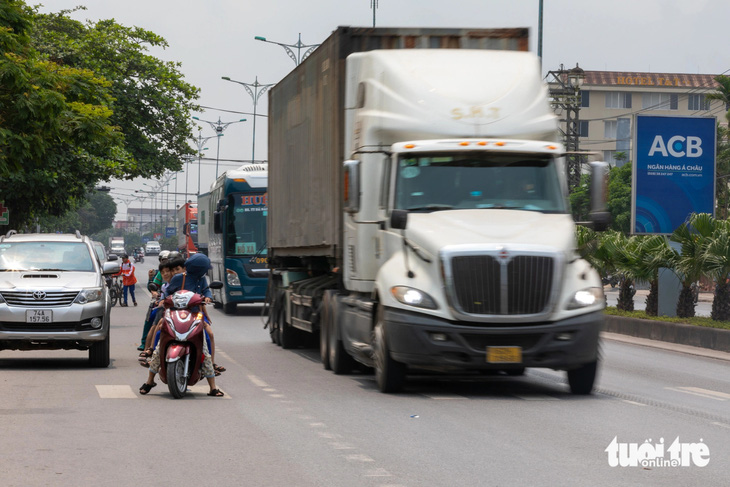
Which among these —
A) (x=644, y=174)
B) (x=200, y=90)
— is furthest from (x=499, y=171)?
(x=200, y=90)

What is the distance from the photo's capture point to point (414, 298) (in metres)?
12.1

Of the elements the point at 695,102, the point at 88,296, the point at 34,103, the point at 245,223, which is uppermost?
the point at 695,102

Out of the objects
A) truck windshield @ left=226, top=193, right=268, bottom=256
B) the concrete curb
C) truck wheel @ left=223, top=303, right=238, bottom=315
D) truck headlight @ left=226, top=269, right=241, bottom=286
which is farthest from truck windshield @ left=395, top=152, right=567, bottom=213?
truck wheel @ left=223, top=303, right=238, bottom=315

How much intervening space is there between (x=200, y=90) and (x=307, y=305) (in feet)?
126

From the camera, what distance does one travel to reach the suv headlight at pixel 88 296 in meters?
16.1

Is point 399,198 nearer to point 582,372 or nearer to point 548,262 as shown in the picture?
point 548,262

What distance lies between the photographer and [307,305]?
17.5 metres

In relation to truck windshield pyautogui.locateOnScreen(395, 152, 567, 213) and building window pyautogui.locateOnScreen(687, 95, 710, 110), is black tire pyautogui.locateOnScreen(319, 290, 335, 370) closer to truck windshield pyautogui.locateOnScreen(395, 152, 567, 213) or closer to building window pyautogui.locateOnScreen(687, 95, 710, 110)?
truck windshield pyautogui.locateOnScreen(395, 152, 567, 213)

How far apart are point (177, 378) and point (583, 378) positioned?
14.0ft

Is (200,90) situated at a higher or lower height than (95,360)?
higher

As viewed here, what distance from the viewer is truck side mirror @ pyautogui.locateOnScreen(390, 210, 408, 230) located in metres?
12.4

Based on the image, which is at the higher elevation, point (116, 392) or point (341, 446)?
point (341, 446)

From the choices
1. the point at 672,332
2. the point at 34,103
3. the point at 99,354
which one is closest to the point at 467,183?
the point at 99,354

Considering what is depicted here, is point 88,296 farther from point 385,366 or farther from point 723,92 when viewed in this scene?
point 723,92
